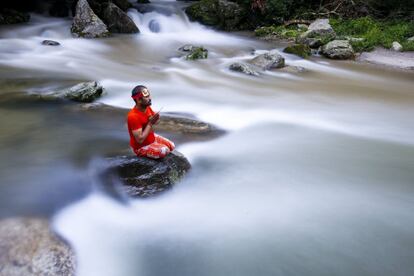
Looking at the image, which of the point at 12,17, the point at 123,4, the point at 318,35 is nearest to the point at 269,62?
the point at 318,35

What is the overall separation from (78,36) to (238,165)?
1098 centimetres

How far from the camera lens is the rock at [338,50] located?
42.0ft

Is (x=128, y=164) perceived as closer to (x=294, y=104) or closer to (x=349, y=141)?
(x=349, y=141)

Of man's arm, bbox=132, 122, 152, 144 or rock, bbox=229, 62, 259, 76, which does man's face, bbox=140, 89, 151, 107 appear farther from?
rock, bbox=229, 62, 259, 76

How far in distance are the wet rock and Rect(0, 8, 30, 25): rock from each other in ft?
32.5

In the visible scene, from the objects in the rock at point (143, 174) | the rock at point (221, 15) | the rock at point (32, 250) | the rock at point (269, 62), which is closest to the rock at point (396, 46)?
the rock at point (269, 62)

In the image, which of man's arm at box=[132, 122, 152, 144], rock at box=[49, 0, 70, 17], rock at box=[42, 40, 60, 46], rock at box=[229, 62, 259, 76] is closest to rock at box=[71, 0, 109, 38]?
rock at box=[42, 40, 60, 46]

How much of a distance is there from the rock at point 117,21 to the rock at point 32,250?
13086 millimetres

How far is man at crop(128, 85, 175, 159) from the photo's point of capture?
3951 millimetres

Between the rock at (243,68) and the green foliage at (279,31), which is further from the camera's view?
the green foliage at (279,31)

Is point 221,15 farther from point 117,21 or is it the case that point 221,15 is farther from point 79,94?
point 79,94

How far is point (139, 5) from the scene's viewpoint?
18.4m

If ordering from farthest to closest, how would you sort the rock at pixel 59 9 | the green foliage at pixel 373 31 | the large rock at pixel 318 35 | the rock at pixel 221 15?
the rock at pixel 221 15 < the rock at pixel 59 9 < the large rock at pixel 318 35 < the green foliage at pixel 373 31

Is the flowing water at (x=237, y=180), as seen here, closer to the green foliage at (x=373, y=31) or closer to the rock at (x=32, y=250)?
the rock at (x=32, y=250)
